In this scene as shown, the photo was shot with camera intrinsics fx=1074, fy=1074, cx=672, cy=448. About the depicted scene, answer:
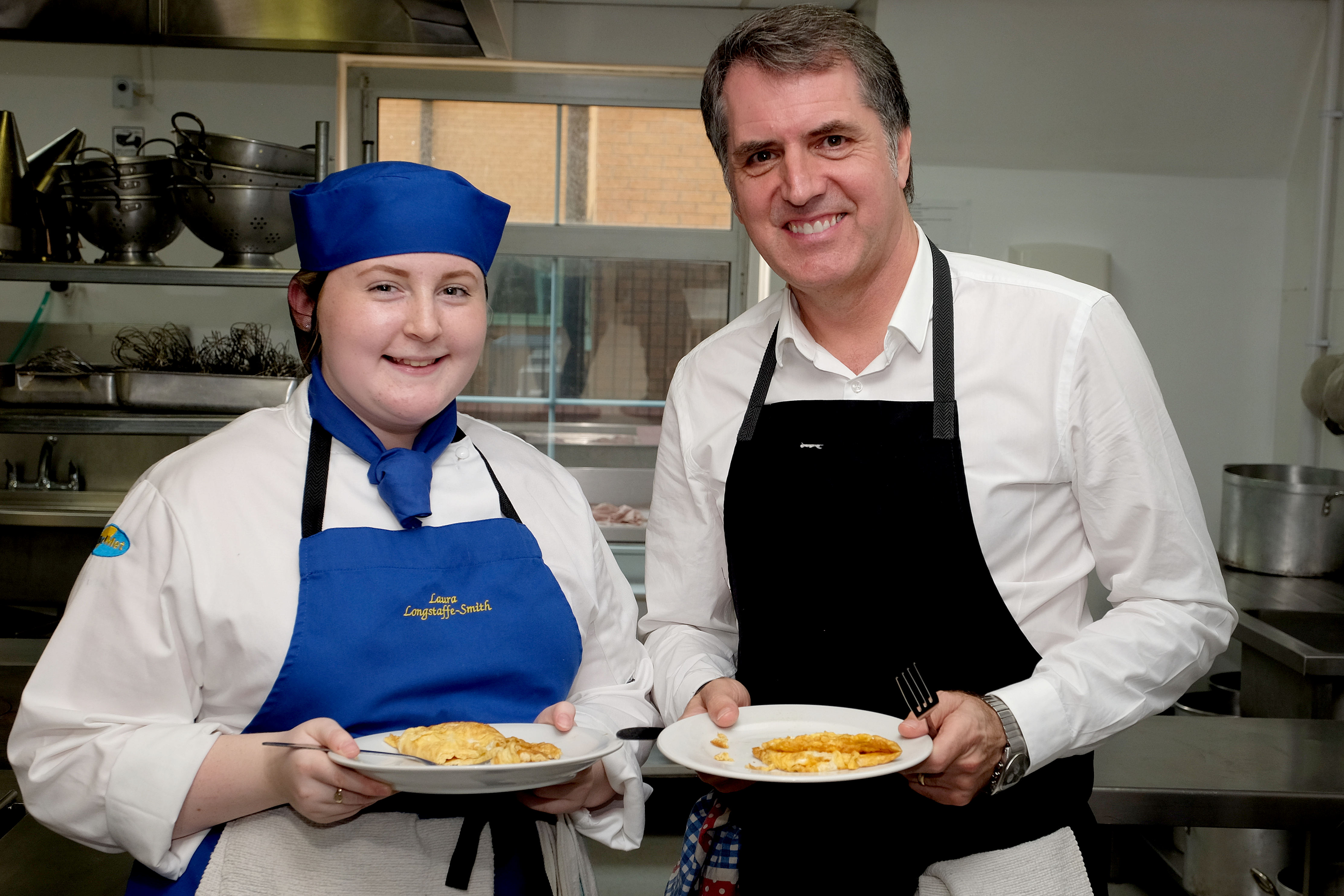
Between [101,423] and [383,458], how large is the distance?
157 centimetres

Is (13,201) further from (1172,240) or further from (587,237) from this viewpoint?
(1172,240)

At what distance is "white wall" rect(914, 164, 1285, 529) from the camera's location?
4250 millimetres

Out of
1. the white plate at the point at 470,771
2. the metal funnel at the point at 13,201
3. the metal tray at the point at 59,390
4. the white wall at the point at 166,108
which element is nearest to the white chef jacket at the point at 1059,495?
the white plate at the point at 470,771

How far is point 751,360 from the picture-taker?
1548 millimetres

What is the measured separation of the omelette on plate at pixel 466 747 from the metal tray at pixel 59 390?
2000 millimetres

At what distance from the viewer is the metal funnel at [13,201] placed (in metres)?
2.63

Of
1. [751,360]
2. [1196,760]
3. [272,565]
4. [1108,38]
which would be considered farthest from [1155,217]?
[272,565]

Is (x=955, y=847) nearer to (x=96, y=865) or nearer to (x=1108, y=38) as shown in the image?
(x=96, y=865)

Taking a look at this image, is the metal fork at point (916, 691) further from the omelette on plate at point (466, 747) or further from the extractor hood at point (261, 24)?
the extractor hood at point (261, 24)

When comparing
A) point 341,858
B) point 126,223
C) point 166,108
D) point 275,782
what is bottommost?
point 341,858

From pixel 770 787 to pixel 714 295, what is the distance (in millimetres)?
3731

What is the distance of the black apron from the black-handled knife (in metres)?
0.19

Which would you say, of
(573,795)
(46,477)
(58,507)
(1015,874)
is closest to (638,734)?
(573,795)

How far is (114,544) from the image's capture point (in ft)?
3.81
